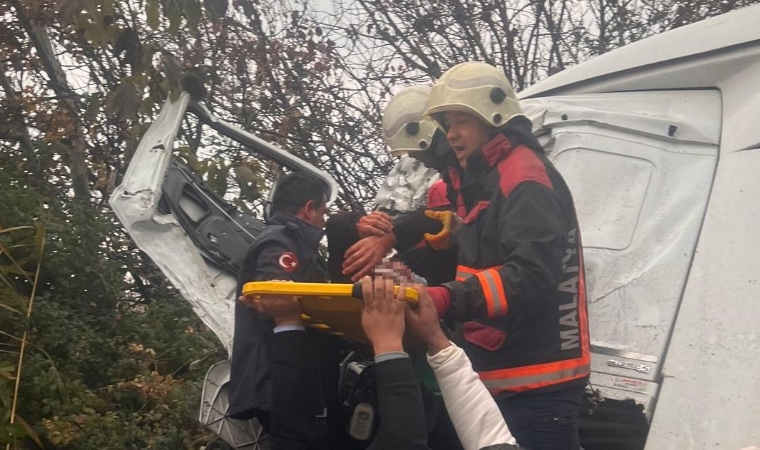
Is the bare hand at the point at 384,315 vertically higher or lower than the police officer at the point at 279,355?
higher

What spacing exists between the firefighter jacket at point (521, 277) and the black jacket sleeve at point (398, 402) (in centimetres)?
34

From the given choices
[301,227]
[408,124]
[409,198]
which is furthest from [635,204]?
[409,198]

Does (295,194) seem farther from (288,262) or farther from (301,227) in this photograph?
(288,262)

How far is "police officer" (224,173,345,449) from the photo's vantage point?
3.05 m

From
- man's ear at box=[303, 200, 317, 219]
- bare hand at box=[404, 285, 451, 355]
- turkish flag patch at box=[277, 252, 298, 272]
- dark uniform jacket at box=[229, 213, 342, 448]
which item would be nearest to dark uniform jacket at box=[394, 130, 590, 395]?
bare hand at box=[404, 285, 451, 355]

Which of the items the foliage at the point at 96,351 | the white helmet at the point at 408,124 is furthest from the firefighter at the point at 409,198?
the foliage at the point at 96,351

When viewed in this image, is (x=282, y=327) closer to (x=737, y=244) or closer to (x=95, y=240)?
(x=737, y=244)

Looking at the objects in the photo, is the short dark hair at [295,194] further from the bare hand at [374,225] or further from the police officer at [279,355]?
the bare hand at [374,225]

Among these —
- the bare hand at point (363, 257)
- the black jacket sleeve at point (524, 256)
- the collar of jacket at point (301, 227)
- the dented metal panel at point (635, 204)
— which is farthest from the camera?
the collar of jacket at point (301, 227)

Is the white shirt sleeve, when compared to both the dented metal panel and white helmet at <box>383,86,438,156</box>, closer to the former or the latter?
the dented metal panel

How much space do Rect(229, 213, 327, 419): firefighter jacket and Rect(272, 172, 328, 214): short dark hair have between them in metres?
0.24

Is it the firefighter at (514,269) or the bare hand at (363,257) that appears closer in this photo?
the firefighter at (514,269)

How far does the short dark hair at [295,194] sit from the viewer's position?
12.3 feet

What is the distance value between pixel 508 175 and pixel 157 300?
3.57 meters
